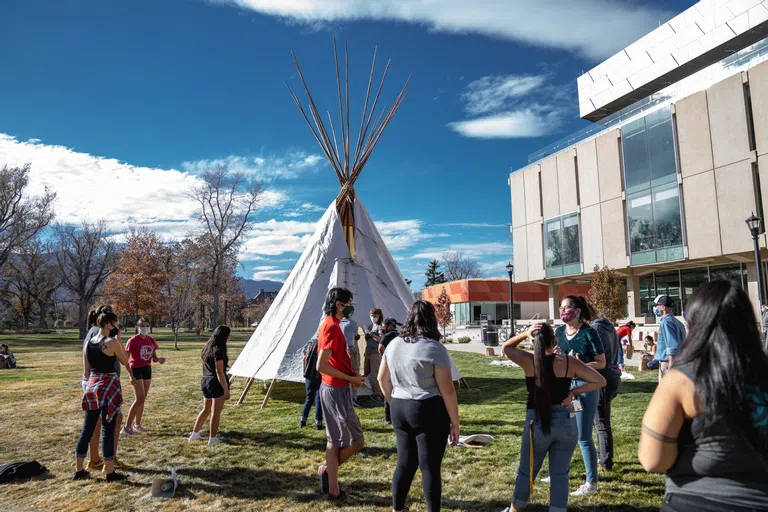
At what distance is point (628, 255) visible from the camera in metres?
26.5

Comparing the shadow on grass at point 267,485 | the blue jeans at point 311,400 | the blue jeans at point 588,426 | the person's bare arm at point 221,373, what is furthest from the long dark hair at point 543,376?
the blue jeans at point 311,400

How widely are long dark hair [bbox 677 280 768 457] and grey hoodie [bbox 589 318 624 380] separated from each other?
2928 millimetres

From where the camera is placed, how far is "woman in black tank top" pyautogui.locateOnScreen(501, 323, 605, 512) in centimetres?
334

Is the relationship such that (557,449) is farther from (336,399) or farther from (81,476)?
(81,476)

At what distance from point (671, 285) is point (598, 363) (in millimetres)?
27096

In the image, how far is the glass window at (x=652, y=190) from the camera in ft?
79.0

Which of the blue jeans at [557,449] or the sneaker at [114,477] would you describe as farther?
the sneaker at [114,477]

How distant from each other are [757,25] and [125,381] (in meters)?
38.3

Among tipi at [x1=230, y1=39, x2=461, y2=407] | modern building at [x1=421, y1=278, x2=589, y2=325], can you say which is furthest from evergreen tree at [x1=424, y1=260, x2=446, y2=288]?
tipi at [x1=230, y1=39, x2=461, y2=407]

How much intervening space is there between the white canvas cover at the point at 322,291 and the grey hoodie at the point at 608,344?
501 centimetres

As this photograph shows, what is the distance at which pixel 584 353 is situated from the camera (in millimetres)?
4258

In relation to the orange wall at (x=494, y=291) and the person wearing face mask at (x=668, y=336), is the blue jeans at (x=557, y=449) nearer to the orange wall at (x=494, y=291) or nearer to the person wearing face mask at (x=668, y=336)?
the person wearing face mask at (x=668, y=336)

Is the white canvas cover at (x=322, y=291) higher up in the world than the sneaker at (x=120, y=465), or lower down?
higher up

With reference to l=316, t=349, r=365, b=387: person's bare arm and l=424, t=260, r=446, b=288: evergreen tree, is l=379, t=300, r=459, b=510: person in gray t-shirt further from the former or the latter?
l=424, t=260, r=446, b=288: evergreen tree
